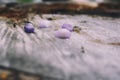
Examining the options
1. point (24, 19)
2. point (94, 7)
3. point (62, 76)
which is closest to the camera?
point (62, 76)

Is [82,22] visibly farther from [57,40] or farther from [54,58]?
[54,58]

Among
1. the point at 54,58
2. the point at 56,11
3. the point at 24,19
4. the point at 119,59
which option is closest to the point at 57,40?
the point at 54,58

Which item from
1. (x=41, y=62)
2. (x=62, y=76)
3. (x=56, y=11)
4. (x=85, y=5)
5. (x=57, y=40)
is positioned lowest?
(x=62, y=76)

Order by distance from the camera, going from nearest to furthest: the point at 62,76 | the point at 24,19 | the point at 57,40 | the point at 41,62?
the point at 62,76
the point at 41,62
the point at 57,40
the point at 24,19

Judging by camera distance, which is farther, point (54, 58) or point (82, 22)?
point (82, 22)

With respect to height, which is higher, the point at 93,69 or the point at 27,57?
the point at 27,57
